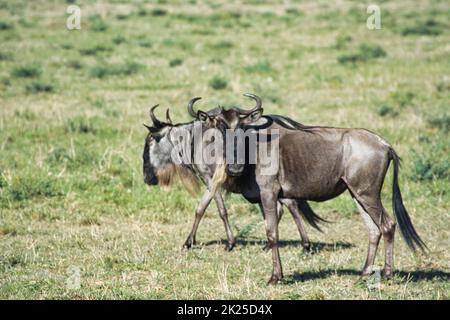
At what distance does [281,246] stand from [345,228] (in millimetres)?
1107

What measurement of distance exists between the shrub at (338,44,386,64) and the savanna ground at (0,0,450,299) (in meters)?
0.06

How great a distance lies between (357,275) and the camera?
7.18 meters

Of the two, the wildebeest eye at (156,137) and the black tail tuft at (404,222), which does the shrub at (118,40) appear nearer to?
the wildebeest eye at (156,137)

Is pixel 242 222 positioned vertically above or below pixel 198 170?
below

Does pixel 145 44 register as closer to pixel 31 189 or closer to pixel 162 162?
pixel 31 189

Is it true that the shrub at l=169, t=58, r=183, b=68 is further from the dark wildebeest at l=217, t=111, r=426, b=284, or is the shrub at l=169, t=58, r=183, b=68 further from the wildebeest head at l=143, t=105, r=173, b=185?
the dark wildebeest at l=217, t=111, r=426, b=284

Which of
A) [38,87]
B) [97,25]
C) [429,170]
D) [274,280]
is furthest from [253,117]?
[97,25]

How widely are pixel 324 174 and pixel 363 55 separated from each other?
47.8 feet

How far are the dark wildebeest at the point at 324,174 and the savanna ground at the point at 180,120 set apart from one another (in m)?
0.55

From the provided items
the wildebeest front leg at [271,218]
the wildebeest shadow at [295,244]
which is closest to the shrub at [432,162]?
the wildebeest shadow at [295,244]

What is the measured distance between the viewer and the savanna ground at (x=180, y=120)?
23.4 ft

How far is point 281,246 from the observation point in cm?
862
